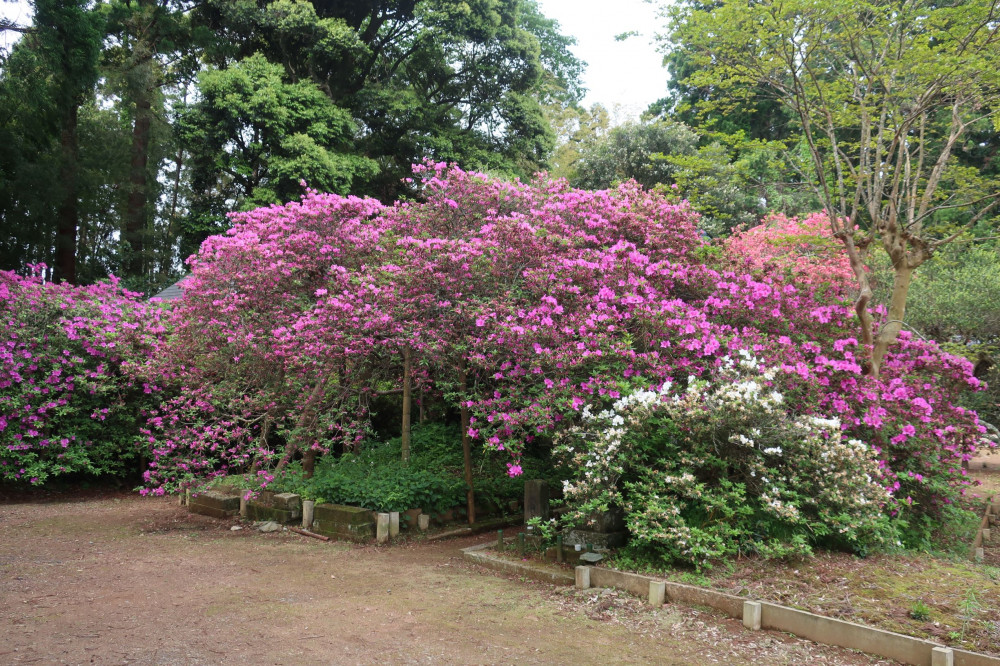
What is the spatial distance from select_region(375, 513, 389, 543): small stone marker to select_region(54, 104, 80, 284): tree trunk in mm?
10133

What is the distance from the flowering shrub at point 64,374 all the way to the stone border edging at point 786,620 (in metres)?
7.44

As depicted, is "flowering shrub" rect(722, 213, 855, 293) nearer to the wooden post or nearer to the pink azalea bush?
the pink azalea bush

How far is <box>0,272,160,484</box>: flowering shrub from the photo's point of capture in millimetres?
9555

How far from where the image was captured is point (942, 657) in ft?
11.2

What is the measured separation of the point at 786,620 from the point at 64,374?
1048 cm

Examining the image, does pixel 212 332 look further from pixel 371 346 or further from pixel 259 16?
pixel 259 16

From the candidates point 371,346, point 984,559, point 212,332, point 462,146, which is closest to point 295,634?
point 371,346

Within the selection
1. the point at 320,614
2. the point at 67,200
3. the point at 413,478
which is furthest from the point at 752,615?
the point at 67,200

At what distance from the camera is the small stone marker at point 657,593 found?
15.0 ft

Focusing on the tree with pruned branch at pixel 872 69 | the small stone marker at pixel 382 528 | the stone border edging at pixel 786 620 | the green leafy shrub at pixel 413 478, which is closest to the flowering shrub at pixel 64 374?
the green leafy shrub at pixel 413 478

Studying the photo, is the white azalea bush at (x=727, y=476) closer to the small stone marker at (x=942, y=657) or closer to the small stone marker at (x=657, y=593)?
the small stone marker at (x=657, y=593)

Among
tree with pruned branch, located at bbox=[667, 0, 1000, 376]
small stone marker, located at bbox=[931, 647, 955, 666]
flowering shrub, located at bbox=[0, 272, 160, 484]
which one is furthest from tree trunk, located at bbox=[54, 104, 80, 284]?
small stone marker, located at bbox=[931, 647, 955, 666]

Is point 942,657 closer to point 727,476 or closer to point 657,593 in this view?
point 657,593

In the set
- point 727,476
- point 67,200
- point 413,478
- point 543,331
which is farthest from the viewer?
point 67,200
